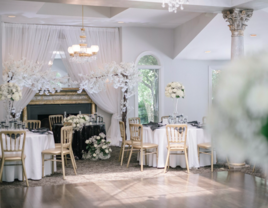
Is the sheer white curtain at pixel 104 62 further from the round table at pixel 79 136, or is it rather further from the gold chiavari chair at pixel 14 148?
the gold chiavari chair at pixel 14 148

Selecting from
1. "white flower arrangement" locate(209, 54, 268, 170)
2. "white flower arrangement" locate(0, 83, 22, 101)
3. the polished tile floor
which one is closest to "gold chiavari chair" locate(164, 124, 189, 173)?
the polished tile floor

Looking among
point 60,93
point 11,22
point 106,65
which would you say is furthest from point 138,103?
point 11,22

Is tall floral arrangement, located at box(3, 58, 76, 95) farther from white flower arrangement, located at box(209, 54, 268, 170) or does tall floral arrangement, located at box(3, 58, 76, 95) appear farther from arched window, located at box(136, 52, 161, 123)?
white flower arrangement, located at box(209, 54, 268, 170)

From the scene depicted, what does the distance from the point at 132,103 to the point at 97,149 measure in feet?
9.11

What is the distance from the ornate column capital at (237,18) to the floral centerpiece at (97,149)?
148 inches

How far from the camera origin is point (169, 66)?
418 inches

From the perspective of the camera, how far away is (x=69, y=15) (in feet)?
28.4

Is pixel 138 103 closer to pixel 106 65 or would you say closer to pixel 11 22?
pixel 106 65

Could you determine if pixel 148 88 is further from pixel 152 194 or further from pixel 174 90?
pixel 152 194

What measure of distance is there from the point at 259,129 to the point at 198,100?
10.8 metres

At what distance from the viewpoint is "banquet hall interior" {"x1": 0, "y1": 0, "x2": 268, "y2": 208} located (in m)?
0.39

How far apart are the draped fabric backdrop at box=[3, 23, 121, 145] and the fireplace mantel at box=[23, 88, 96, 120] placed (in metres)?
0.29

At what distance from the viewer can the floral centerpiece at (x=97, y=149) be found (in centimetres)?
777

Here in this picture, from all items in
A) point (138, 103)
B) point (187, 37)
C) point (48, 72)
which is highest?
point (187, 37)
